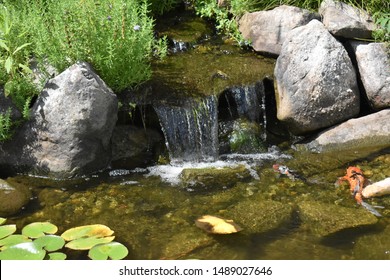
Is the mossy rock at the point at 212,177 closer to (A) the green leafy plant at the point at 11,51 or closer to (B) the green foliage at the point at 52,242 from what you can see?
(B) the green foliage at the point at 52,242

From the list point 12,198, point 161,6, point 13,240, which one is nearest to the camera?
point 13,240

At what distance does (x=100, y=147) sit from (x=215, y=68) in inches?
74.9

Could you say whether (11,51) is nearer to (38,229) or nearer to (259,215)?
(38,229)

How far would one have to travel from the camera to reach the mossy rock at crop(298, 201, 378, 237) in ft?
14.0

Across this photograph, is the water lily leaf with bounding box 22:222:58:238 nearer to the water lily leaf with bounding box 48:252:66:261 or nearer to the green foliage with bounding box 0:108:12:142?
the water lily leaf with bounding box 48:252:66:261

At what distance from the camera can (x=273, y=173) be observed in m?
5.25

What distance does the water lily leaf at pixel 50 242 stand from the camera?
3865mm

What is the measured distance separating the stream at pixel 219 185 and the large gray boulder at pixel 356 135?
0.12 metres

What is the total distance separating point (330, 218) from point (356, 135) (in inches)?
66.4

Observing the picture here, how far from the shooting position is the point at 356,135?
19.1 feet

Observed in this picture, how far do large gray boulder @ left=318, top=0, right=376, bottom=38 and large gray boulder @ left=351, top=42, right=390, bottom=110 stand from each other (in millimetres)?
207

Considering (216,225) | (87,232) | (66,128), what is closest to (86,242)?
(87,232)

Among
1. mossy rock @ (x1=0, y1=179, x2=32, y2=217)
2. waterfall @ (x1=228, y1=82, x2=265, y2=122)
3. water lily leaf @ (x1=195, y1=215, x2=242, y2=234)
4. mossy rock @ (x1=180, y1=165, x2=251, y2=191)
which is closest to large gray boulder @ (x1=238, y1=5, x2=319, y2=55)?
waterfall @ (x1=228, y1=82, x2=265, y2=122)

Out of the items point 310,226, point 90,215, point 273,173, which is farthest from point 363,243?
point 90,215
